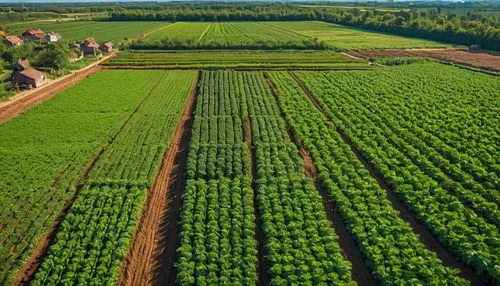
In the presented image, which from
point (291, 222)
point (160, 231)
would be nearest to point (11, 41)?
point (160, 231)

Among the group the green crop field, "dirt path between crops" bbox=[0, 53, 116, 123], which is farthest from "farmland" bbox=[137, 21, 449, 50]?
the green crop field

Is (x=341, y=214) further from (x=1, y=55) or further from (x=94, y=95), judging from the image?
(x=1, y=55)

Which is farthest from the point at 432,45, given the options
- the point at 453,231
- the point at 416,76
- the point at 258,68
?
the point at 453,231

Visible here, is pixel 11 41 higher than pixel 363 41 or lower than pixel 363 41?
higher

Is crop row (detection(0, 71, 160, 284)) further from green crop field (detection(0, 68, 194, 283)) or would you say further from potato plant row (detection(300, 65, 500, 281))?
potato plant row (detection(300, 65, 500, 281))

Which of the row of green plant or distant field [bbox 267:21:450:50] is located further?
distant field [bbox 267:21:450:50]

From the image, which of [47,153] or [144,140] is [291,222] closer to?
[144,140]

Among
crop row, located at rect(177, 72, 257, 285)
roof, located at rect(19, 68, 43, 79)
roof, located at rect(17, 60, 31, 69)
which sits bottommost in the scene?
crop row, located at rect(177, 72, 257, 285)

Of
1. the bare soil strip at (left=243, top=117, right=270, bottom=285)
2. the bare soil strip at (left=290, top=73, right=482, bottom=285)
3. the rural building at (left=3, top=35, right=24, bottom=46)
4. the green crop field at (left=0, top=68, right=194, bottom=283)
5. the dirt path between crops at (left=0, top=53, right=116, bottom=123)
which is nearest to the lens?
→ the bare soil strip at (left=243, top=117, right=270, bottom=285)
